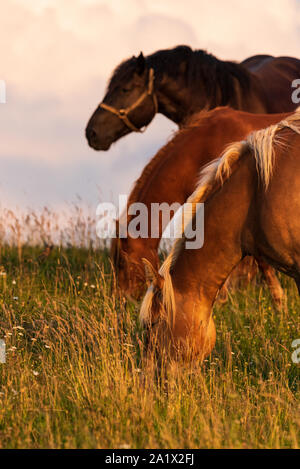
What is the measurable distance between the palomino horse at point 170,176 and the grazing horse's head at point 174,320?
6.70ft

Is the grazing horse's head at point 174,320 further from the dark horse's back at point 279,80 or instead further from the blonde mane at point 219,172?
the dark horse's back at point 279,80

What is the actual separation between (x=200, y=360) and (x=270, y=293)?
10.7 feet

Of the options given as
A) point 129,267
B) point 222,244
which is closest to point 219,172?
point 222,244

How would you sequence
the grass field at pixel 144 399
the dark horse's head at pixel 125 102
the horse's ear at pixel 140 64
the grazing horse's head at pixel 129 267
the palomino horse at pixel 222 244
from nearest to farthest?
the grass field at pixel 144 399 → the palomino horse at pixel 222 244 → the grazing horse's head at pixel 129 267 → the horse's ear at pixel 140 64 → the dark horse's head at pixel 125 102

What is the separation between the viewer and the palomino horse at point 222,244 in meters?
4.21

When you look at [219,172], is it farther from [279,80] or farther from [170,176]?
→ [279,80]

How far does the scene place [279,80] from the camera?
956 centimetres

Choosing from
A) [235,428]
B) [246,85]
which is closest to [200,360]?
[235,428]

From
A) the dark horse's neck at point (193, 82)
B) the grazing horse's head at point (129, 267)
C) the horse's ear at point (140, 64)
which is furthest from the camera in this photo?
the dark horse's neck at point (193, 82)

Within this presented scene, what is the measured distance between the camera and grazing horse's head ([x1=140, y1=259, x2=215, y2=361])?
4.34m

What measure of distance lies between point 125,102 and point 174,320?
15.4 ft

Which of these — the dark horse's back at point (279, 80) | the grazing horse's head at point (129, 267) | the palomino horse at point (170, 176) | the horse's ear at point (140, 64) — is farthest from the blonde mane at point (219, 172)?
the dark horse's back at point (279, 80)
